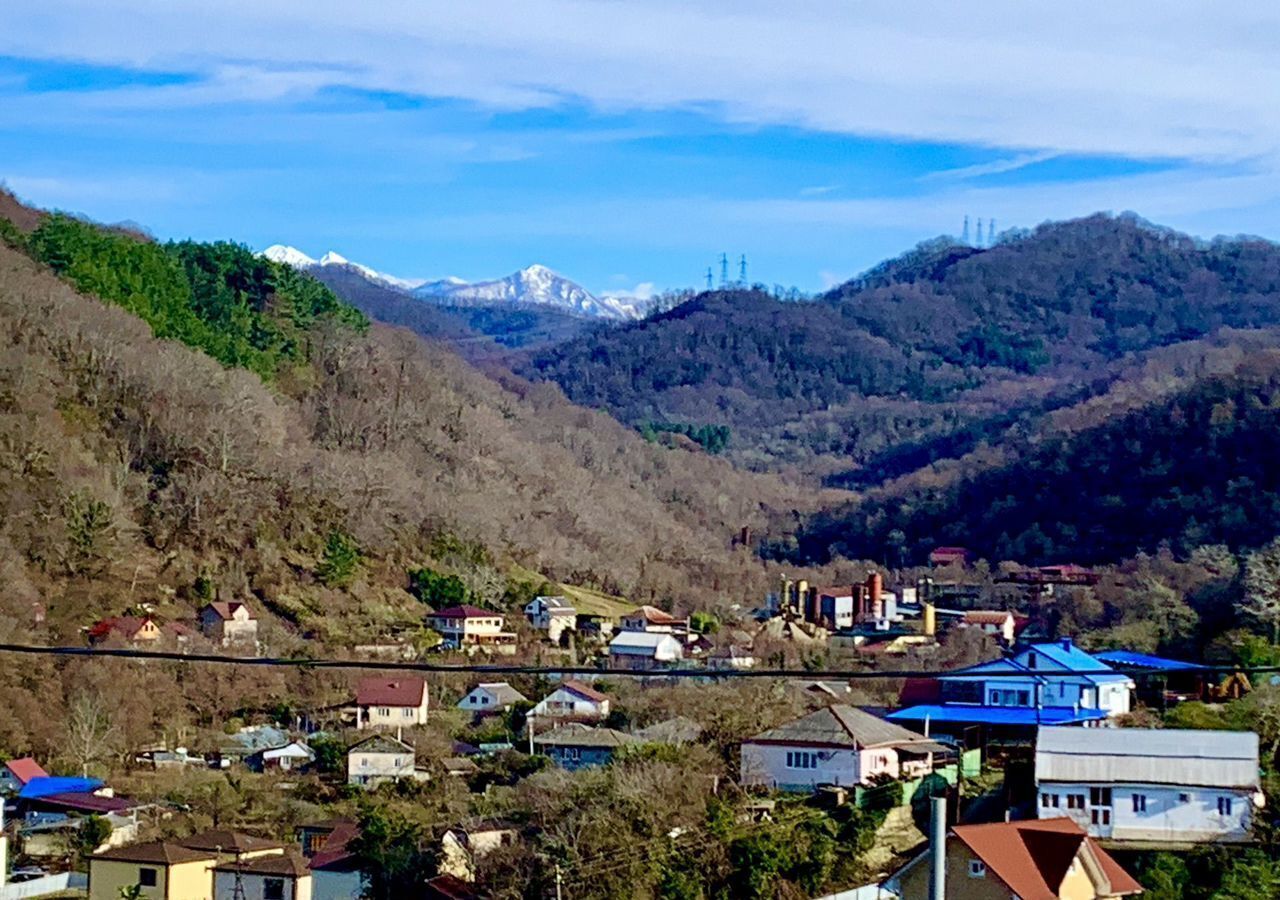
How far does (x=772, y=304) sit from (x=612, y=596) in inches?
2900

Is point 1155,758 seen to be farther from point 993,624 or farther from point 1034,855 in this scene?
point 993,624

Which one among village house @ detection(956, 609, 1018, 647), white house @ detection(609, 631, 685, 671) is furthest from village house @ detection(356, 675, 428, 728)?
village house @ detection(956, 609, 1018, 647)

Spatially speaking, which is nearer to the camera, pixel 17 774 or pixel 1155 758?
pixel 1155 758

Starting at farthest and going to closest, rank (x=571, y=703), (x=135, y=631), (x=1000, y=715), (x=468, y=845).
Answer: (x=135, y=631) < (x=571, y=703) < (x=1000, y=715) < (x=468, y=845)

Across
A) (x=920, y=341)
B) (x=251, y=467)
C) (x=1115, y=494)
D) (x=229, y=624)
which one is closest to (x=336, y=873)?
(x=229, y=624)

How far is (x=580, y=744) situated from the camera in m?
20.1

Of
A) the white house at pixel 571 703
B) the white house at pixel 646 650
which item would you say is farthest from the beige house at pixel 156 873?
the white house at pixel 646 650

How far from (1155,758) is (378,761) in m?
9.59

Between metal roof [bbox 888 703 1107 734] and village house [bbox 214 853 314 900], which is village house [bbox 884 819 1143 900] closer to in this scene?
metal roof [bbox 888 703 1107 734]

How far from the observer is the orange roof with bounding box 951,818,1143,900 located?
1279 cm

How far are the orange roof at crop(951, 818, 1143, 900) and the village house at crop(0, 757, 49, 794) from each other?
35.9 feet

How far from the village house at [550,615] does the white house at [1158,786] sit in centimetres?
1533

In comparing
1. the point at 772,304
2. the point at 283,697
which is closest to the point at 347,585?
the point at 283,697

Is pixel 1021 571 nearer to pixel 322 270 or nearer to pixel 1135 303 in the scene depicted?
pixel 1135 303
